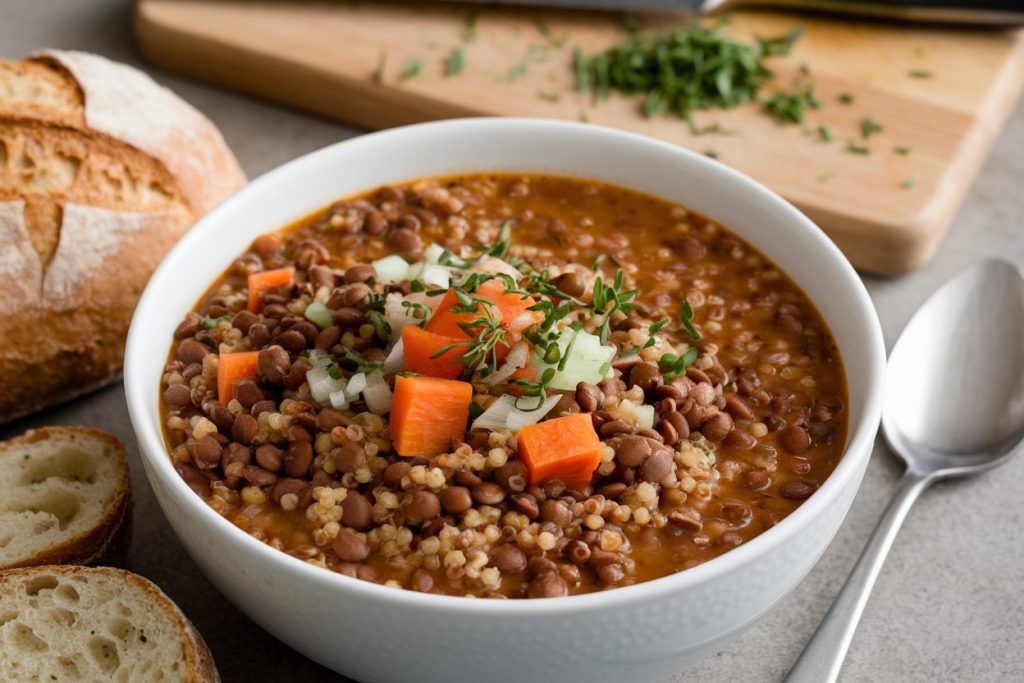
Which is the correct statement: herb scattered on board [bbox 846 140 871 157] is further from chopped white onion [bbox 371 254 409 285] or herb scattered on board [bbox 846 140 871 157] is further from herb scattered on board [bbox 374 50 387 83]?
chopped white onion [bbox 371 254 409 285]

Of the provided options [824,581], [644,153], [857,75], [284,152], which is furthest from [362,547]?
[857,75]

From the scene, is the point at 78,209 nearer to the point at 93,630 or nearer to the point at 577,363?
the point at 93,630

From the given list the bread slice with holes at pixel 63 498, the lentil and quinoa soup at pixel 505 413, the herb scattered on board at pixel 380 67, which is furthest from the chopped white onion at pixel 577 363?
the herb scattered on board at pixel 380 67

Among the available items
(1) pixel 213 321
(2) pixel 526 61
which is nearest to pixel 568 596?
(1) pixel 213 321

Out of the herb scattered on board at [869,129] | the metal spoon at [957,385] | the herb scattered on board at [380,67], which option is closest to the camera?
the metal spoon at [957,385]

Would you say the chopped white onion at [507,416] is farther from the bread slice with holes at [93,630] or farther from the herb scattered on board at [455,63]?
the herb scattered on board at [455,63]
